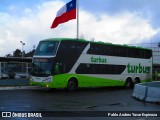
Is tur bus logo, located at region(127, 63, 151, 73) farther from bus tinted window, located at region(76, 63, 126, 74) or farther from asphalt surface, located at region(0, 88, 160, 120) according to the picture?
asphalt surface, located at region(0, 88, 160, 120)

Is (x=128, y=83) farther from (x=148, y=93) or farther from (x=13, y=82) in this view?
(x=148, y=93)

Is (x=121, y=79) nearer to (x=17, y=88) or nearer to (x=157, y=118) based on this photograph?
(x=17, y=88)

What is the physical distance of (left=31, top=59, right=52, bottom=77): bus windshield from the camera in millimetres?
28703

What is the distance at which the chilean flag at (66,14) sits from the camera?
1447 inches

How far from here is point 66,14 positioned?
3716 cm

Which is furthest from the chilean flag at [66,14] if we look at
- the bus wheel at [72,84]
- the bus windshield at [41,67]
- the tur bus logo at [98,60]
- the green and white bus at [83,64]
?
the bus windshield at [41,67]

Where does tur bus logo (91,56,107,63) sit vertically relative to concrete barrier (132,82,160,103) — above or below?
above

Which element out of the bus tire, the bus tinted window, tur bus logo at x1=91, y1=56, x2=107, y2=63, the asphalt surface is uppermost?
tur bus logo at x1=91, y1=56, x2=107, y2=63

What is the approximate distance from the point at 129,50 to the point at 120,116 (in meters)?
23.3

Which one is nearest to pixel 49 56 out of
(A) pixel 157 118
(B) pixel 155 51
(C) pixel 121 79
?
(C) pixel 121 79

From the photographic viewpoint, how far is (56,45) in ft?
94.6

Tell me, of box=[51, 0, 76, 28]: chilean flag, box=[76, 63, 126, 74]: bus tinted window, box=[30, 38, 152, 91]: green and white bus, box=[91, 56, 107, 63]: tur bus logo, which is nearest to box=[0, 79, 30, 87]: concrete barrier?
box=[30, 38, 152, 91]: green and white bus

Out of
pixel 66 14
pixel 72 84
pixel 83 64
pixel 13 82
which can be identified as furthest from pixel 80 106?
pixel 66 14

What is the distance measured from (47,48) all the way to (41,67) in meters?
1.43
